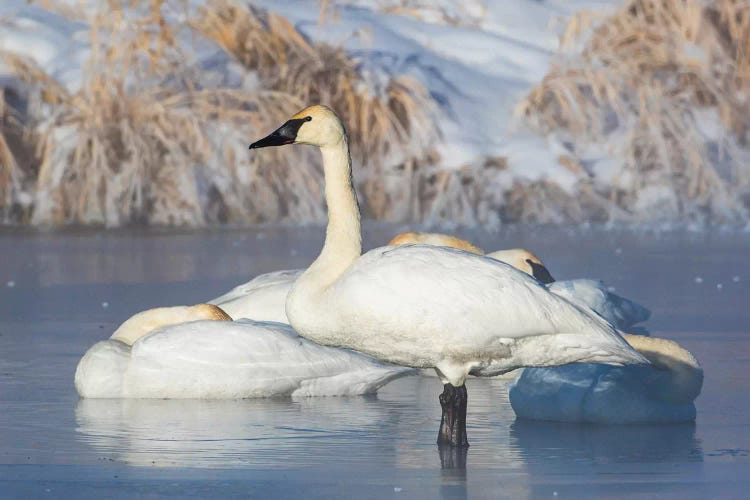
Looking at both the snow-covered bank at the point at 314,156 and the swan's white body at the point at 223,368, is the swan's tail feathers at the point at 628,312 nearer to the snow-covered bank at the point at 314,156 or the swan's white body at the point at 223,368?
the swan's white body at the point at 223,368

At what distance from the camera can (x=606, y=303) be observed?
9.27 meters

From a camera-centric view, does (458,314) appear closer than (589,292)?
Yes

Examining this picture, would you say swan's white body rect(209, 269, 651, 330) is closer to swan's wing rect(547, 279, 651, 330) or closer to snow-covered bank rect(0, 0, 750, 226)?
swan's wing rect(547, 279, 651, 330)

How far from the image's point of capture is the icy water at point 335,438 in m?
5.43

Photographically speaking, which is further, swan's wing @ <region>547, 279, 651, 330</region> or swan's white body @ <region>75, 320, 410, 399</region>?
swan's wing @ <region>547, 279, 651, 330</region>

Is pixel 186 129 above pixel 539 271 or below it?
below

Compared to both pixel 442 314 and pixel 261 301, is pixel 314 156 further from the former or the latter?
pixel 442 314

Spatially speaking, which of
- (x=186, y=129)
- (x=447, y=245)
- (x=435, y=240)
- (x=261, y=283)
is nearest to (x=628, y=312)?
(x=447, y=245)

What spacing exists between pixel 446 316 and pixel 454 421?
0.41 metres

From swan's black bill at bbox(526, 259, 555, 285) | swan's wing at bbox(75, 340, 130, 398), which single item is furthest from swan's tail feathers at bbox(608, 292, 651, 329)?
swan's wing at bbox(75, 340, 130, 398)

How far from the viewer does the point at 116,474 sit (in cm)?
559

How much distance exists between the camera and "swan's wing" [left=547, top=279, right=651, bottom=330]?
9180 mm

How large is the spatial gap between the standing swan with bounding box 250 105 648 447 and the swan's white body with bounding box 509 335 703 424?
404 mm

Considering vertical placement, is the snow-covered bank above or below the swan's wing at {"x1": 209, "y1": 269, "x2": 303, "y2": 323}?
below
